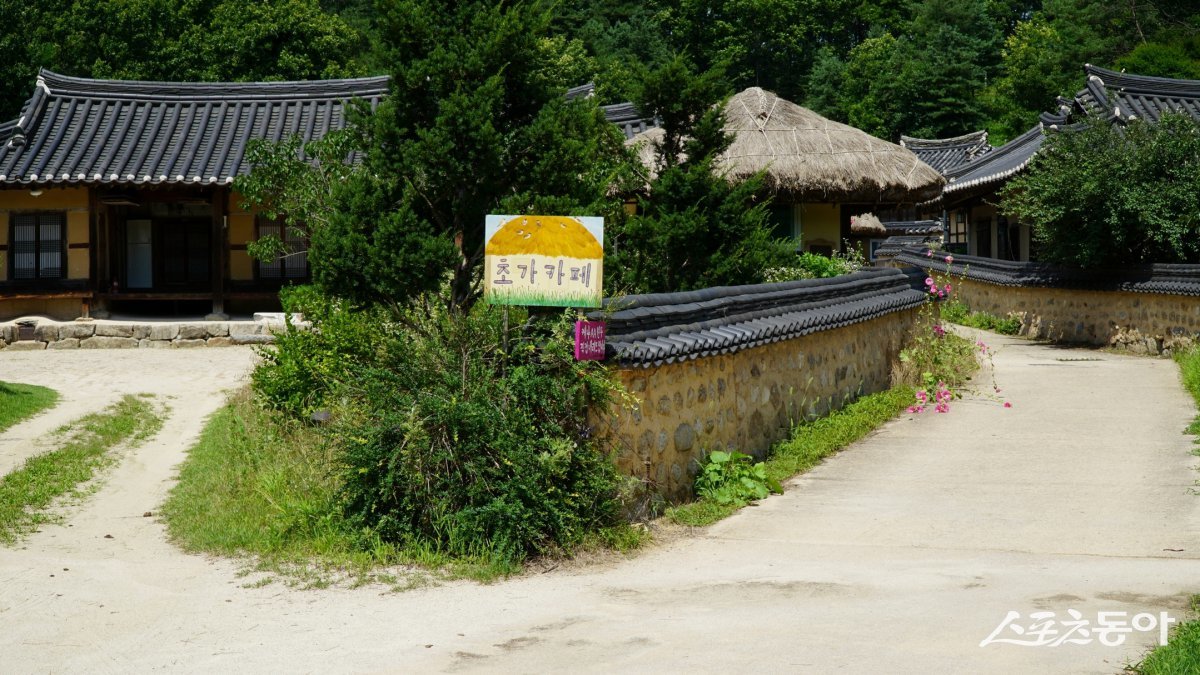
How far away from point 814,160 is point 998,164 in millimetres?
11375

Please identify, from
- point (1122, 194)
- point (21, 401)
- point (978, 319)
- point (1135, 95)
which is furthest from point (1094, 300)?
point (21, 401)

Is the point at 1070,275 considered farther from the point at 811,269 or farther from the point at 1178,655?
the point at 1178,655

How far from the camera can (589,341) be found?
7312 millimetres

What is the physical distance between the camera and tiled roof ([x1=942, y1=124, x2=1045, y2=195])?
2577 cm

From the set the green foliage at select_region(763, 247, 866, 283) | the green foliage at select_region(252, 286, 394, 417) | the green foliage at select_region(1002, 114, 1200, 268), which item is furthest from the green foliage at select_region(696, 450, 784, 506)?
the green foliage at select_region(1002, 114, 1200, 268)

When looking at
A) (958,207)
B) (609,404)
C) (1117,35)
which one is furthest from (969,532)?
(1117,35)

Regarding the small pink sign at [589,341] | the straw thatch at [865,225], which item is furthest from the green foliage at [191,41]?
the small pink sign at [589,341]

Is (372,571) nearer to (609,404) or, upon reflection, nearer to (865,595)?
(609,404)

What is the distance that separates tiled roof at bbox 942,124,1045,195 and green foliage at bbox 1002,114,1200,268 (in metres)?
4.85

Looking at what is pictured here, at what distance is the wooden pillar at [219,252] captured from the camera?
2078cm

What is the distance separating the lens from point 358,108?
996cm

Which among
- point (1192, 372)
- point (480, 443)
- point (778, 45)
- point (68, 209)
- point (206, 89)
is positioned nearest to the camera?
point (480, 443)

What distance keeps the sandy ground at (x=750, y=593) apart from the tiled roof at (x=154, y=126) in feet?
36.3

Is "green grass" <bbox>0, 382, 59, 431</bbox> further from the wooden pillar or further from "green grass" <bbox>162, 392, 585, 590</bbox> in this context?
the wooden pillar
